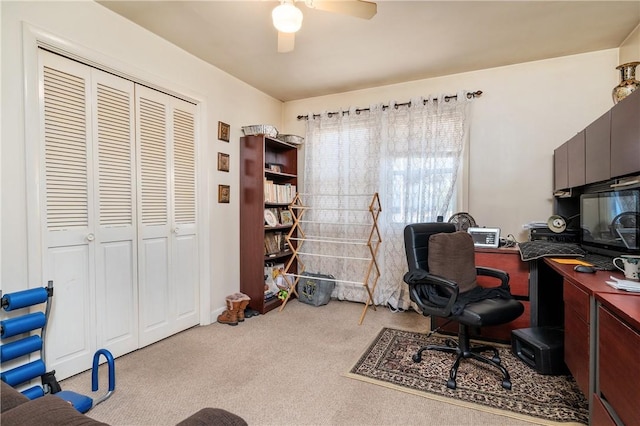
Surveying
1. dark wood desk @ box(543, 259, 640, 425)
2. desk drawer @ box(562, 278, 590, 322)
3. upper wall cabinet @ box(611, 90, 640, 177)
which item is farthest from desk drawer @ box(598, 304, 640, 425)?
upper wall cabinet @ box(611, 90, 640, 177)

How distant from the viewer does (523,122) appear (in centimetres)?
309

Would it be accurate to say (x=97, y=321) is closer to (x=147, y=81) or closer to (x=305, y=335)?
(x=305, y=335)

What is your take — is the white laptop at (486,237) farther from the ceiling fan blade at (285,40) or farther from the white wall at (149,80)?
the white wall at (149,80)

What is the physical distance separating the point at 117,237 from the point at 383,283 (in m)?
2.63

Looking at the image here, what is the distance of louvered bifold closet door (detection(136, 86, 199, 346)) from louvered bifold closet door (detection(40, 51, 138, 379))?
98mm

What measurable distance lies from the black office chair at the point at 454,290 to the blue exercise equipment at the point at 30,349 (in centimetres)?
205

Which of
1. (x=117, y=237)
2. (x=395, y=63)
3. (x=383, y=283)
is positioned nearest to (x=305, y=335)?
(x=383, y=283)

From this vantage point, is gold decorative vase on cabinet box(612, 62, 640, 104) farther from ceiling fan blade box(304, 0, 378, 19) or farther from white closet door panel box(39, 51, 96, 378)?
white closet door panel box(39, 51, 96, 378)

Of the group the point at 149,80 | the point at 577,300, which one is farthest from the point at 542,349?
the point at 149,80

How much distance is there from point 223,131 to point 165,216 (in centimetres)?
106

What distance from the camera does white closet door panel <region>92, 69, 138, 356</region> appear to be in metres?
2.26

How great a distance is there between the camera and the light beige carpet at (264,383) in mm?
1730

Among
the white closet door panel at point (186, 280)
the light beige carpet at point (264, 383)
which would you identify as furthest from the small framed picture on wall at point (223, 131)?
the light beige carpet at point (264, 383)

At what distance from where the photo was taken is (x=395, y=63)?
307 cm
